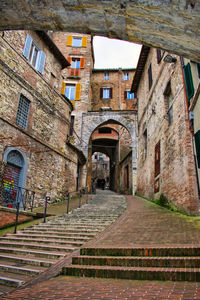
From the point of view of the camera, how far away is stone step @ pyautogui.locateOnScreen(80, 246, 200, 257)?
13.0 feet

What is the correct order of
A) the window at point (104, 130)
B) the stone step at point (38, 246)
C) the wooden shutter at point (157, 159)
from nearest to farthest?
1. the stone step at point (38, 246)
2. the wooden shutter at point (157, 159)
3. the window at point (104, 130)

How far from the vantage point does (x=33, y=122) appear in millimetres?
12422

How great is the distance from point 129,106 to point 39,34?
15795 mm

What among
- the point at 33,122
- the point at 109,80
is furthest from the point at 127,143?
the point at 33,122

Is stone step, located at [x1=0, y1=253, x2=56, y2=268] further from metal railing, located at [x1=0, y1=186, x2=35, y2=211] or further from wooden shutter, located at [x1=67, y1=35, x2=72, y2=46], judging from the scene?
wooden shutter, located at [x1=67, y1=35, x2=72, y2=46]

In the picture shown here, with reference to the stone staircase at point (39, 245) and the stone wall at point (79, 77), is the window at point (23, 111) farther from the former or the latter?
the stone wall at point (79, 77)

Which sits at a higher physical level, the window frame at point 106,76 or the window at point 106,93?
the window frame at point 106,76

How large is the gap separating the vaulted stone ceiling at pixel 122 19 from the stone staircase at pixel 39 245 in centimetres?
364

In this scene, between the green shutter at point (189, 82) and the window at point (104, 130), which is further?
the window at point (104, 130)

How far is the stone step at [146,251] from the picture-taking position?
395cm

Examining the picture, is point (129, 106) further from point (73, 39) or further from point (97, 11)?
point (97, 11)

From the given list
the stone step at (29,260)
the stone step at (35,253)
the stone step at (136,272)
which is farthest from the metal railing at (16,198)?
the stone step at (136,272)

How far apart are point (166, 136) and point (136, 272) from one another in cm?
809

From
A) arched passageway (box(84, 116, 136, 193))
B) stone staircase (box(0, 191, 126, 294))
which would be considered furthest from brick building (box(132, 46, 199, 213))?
stone staircase (box(0, 191, 126, 294))
